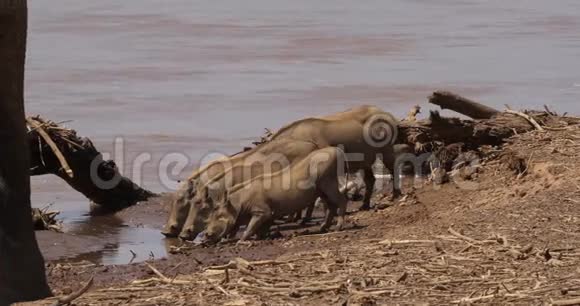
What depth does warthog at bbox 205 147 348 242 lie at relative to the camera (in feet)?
38.2

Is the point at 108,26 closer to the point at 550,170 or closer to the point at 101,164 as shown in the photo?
the point at 101,164

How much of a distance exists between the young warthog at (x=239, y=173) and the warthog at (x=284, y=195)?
0.22 meters

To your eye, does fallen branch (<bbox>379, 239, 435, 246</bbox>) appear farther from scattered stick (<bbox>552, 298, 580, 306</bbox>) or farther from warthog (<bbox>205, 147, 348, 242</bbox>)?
warthog (<bbox>205, 147, 348, 242</bbox>)

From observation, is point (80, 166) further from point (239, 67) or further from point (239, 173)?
point (239, 67)

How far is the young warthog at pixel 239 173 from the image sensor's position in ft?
40.0

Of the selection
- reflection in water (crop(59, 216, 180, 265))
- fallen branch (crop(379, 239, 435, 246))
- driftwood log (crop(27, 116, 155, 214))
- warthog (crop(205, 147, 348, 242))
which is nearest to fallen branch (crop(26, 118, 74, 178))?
driftwood log (crop(27, 116, 155, 214))

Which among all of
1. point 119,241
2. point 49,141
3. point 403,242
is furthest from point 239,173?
point 403,242

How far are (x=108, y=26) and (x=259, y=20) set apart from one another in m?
2.93

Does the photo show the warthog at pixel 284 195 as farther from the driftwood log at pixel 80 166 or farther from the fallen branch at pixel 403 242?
the fallen branch at pixel 403 242

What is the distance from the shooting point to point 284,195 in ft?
38.5

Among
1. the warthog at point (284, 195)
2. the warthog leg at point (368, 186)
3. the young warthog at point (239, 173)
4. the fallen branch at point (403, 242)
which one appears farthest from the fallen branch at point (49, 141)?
the fallen branch at point (403, 242)

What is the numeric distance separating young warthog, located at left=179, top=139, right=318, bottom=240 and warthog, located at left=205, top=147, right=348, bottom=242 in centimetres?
22

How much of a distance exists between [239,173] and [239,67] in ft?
29.8

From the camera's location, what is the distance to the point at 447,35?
25172mm
